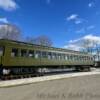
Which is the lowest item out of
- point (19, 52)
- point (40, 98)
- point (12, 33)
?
point (40, 98)

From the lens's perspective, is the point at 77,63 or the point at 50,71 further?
the point at 77,63

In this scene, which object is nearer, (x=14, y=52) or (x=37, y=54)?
(x=14, y=52)

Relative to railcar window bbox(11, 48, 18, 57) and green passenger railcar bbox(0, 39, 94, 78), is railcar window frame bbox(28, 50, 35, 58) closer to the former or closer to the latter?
green passenger railcar bbox(0, 39, 94, 78)

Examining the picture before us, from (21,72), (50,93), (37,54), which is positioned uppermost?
(37,54)

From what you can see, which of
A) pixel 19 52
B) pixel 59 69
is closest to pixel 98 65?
pixel 59 69

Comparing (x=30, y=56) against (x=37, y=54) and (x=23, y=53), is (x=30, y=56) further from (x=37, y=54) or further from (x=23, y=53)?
(x=37, y=54)

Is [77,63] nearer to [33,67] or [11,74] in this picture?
[33,67]

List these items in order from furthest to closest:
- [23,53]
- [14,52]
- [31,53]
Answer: [31,53] → [23,53] → [14,52]

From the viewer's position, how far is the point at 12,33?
146 ft

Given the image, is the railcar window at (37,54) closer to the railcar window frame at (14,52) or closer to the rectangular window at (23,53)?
the rectangular window at (23,53)

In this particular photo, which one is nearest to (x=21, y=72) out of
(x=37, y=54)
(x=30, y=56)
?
(x=30, y=56)

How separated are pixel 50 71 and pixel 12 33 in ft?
85.1

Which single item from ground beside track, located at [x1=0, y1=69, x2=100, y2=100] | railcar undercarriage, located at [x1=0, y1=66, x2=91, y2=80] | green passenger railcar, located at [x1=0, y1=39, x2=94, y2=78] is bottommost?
ground beside track, located at [x1=0, y1=69, x2=100, y2=100]

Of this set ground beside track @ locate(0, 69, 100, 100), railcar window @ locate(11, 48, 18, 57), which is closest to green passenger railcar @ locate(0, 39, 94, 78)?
railcar window @ locate(11, 48, 18, 57)
